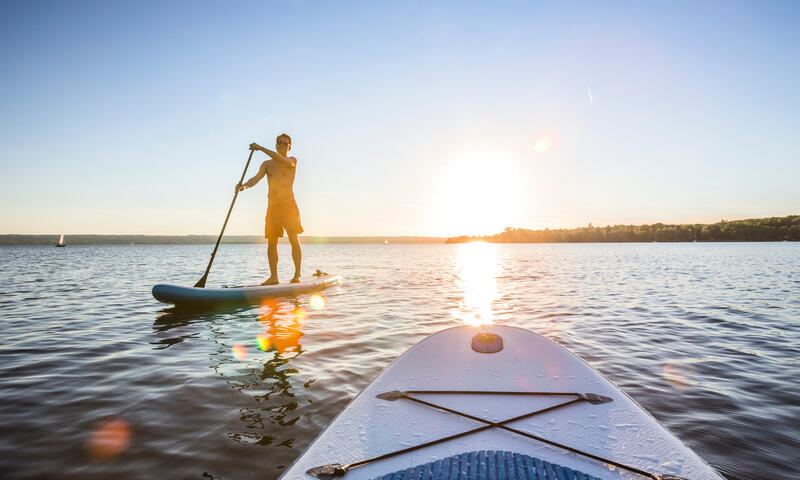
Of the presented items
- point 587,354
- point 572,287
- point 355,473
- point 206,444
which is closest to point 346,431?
point 355,473

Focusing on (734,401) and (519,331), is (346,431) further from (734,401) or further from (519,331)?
(734,401)

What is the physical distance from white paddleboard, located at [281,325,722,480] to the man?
6611 millimetres

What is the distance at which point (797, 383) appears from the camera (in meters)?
4.46

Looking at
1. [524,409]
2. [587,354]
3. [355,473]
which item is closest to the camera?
[355,473]

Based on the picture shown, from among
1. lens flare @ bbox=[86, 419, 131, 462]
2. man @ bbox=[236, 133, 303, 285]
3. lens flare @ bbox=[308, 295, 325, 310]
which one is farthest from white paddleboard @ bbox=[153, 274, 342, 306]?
lens flare @ bbox=[86, 419, 131, 462]

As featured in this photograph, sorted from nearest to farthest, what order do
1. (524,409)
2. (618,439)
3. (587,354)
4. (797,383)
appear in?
(618,439), (524,409), (797,383), (587,354)

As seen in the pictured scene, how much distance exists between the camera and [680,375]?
4734mm

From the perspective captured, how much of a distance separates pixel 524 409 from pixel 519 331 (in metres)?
1.32

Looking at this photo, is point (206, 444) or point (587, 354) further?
point (587, 354)

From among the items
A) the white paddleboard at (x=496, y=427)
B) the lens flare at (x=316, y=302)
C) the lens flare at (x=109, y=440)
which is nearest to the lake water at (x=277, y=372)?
the lens flare at (x=109, y=440)

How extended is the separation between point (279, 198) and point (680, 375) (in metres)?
8.21

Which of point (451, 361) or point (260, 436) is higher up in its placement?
point (451, 361)

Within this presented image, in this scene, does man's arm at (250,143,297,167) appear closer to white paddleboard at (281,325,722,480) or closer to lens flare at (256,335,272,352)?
lens flare at (256,335,272,352)

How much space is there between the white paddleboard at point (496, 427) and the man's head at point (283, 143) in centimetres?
695
